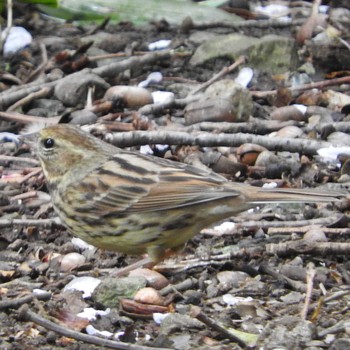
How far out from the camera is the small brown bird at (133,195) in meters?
5.41

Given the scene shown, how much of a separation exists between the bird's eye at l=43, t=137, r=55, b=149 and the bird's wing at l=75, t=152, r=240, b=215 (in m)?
0.27

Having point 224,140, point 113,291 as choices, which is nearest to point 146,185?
point 113,291

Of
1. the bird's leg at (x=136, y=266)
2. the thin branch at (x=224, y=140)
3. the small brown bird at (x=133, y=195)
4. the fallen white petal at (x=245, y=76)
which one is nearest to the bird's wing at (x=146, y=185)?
the small brown bird at (x=133, y=195)

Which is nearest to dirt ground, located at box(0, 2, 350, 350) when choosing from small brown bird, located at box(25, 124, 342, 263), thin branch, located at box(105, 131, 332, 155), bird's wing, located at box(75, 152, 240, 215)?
thin branch, located at box(105, 131, 332, 155)

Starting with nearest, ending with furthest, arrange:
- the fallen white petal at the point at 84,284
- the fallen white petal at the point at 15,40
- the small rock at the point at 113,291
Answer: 1. the small rock at the point at 113,291
2. the fallen white petal at the point at 84,284
3. the fallen white petal at the point at 15,40

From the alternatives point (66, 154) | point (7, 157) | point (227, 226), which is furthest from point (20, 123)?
point (227, 226)

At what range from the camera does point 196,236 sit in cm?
589

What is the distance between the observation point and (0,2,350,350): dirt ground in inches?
185

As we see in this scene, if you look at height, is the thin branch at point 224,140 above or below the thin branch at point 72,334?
above

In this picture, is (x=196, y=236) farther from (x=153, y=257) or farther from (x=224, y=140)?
(x=224, y=140)

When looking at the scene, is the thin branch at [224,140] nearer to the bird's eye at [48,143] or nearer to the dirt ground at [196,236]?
the dirt ground at [196,236]

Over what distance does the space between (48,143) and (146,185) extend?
64 cm

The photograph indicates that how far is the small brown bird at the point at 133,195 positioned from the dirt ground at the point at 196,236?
0.16 metres

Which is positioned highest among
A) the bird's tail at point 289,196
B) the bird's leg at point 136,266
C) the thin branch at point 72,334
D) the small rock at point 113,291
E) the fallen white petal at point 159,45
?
the bird's tail at point 289,196
